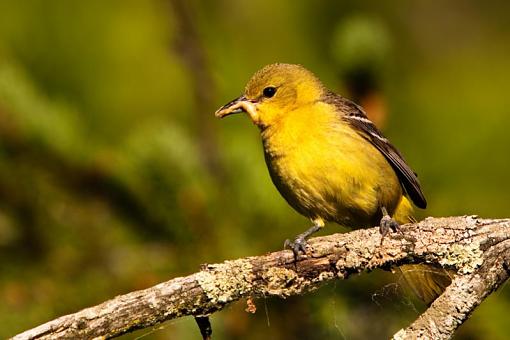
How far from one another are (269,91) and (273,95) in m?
0.04

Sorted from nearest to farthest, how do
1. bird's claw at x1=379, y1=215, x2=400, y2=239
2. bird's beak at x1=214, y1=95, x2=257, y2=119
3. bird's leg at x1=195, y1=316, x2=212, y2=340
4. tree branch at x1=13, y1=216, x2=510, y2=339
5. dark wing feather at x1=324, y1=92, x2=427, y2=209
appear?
tree branch at x1=13, y1=216, x2=510, y2=339, bird's leg at x1=195, y1=316, x2=212, y2=340, bird's claw at x1=379, y1=215, x2=400, y2=239, dark wing feather at x1=324, y1=92, x2=427, y2=209, bird's beak at x1=214, y1=95, x2=257, y2=119

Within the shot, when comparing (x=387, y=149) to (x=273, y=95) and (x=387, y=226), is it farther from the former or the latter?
(x=387, y=226)

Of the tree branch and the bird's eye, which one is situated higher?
the bird's eye

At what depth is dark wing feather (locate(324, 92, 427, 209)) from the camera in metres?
4.77

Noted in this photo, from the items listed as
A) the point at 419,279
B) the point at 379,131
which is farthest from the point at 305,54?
the point at 419,279

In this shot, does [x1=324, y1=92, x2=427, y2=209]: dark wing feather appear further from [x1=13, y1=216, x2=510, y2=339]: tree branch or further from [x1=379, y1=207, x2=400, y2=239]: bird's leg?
[x1=13, y1=216, x2=510, y2=339]: tree branch

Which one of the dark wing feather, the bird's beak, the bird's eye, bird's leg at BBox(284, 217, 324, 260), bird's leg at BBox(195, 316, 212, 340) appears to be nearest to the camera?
bird's leg at BBox(195, 316, 212, 340)

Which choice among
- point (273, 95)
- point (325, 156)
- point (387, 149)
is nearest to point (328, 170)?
point (325, 156)

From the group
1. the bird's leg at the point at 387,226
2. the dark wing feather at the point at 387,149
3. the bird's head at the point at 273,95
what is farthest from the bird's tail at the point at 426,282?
the bird's head at the point at 273,95

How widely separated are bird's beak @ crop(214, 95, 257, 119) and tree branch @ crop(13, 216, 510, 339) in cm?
160

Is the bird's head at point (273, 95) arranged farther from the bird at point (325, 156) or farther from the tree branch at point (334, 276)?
the tree branch at point (334, 276)

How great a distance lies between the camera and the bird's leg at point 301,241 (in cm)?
342

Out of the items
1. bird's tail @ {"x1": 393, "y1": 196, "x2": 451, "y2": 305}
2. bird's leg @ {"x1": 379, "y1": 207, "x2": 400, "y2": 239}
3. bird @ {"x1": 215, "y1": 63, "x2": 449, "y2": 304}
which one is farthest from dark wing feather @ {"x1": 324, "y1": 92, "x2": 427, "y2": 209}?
bird's leg @ {"x1": 379, "y1": 207, "x2": 400, "y2": 239}

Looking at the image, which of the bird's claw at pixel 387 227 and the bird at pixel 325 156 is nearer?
the bird's claw at pixel 387 227
